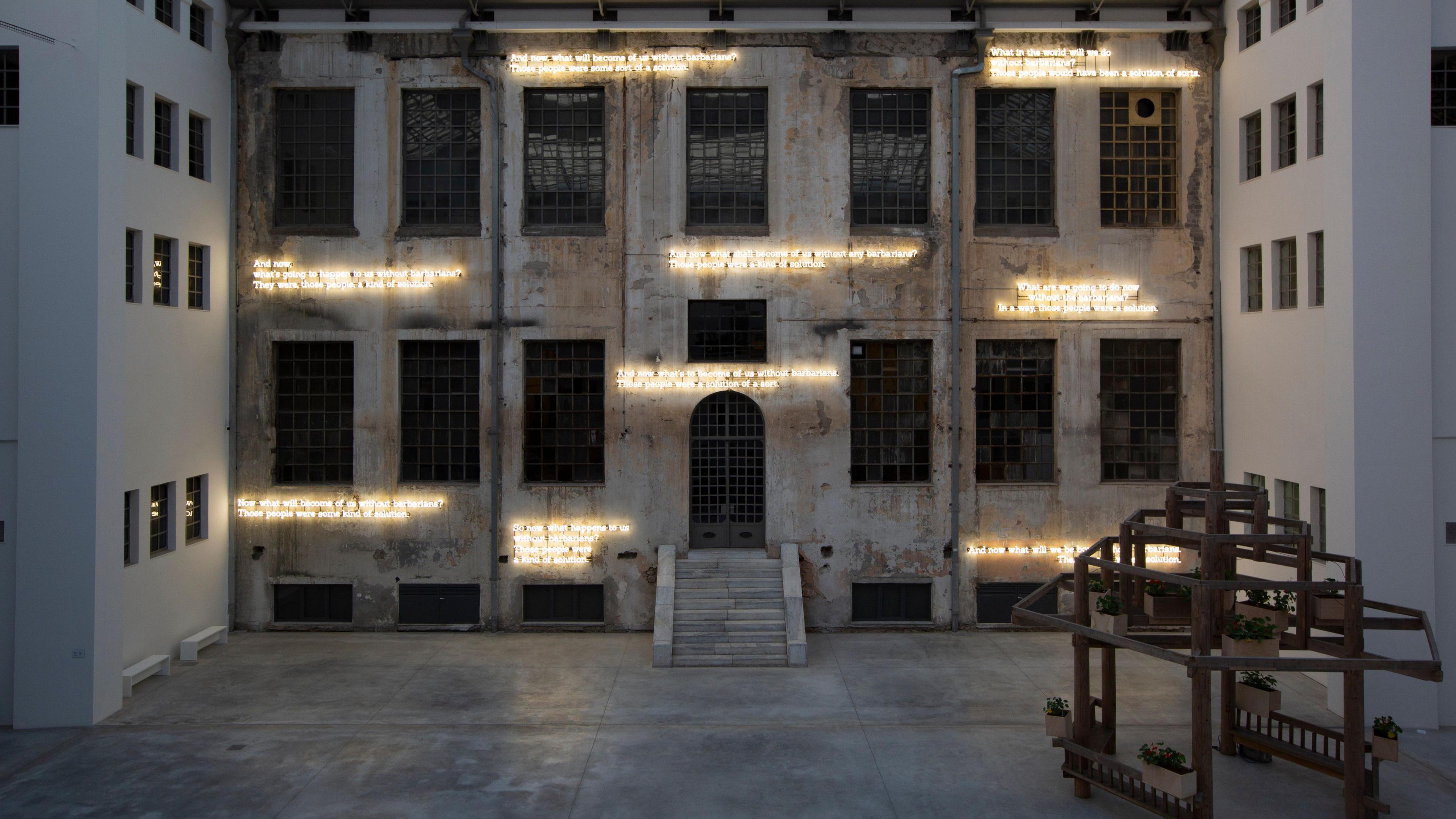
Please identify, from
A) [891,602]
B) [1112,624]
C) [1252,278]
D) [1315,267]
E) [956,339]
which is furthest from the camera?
[891,602]

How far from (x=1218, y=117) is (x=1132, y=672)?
36.3 ft

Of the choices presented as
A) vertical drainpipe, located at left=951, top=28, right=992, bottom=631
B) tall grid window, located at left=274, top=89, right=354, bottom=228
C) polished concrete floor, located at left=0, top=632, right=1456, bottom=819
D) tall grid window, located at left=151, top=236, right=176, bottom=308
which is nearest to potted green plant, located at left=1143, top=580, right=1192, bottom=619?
polished concrete floor, located at left=0, top=632, right=1456, bottom=819

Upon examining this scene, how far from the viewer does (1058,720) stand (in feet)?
42.3

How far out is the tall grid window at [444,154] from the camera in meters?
20.4

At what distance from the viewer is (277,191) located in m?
20.3

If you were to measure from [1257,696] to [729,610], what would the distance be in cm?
884

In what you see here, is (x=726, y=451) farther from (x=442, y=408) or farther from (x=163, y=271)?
(x=163, y=271)

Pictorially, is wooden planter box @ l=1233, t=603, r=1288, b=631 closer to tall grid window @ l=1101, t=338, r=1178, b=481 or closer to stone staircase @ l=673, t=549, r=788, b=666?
stone staircase @ l=673, t=549, r=788, b=666

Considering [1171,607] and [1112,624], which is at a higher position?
Result: [1171,607]

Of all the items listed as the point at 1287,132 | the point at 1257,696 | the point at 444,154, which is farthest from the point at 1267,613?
the point at 444,154

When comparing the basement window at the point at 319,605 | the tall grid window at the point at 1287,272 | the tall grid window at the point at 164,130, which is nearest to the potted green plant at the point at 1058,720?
the tall grid window at the point at 1287,272

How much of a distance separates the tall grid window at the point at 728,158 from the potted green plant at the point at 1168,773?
40.6 ft

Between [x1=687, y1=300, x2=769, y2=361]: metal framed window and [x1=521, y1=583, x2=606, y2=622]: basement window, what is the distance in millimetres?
5162

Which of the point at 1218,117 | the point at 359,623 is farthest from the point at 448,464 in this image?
the point at 1218,117
